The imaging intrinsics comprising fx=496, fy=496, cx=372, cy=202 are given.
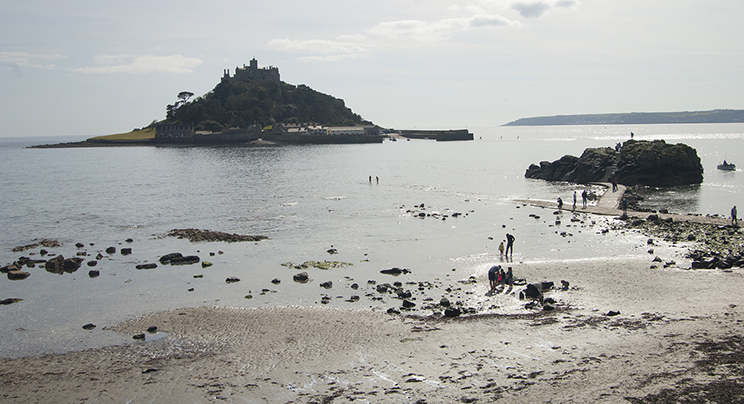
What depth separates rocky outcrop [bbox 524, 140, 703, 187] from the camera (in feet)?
206

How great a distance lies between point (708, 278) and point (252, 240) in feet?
83.8

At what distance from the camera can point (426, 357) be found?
1491cm

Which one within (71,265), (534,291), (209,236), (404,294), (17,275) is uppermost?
(534,291)

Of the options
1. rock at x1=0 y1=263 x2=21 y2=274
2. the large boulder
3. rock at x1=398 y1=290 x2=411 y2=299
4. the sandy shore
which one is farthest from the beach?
the large boulder

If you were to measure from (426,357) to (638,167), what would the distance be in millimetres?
58758

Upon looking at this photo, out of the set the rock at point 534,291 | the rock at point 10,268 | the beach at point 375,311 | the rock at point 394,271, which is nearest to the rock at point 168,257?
the beach at point 375,311

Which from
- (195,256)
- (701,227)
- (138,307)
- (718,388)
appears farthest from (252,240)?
(701,227)

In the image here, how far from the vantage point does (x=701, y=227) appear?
32.5 metres

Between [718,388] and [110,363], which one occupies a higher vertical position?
[718,388]

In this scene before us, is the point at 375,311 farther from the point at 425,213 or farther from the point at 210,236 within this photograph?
the point at 425,213

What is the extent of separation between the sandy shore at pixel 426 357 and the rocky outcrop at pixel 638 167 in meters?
46.9

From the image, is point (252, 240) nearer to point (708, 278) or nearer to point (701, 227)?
point (708, 278)

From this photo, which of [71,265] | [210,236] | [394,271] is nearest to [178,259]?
[71,265]

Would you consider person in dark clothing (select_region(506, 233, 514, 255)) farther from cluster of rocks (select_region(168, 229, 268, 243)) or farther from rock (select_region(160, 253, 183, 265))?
rock (select_region(160, 253, 183, 265))
